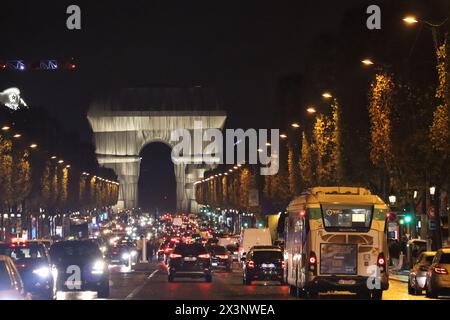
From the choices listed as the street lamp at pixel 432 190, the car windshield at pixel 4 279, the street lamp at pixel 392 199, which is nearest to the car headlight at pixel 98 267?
the car windshield at pixel 4 279

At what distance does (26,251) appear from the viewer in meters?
36.2

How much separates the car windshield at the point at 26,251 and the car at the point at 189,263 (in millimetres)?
18371

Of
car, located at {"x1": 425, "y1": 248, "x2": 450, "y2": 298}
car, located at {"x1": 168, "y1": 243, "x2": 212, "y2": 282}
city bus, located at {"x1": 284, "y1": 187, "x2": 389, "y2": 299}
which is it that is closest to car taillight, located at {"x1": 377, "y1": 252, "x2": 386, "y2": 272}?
city bus, located at {"x1": 284, "y1": 187, "x2": 389, "y2": 299}

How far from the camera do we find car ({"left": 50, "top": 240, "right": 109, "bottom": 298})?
40.8m

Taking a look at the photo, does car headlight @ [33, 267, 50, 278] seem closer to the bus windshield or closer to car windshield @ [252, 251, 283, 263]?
the bus windshield

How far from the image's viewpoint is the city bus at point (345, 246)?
124 ft

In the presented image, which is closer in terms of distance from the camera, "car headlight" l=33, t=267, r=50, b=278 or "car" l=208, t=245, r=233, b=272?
"car headlight" l=33, t=267, r=50, b=278

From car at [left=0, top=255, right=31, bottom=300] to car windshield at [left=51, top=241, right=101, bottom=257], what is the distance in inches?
785

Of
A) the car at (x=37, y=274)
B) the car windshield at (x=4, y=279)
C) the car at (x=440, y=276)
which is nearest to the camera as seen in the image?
the car windshield at (x=4, y=279)

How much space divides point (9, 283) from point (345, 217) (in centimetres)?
1898

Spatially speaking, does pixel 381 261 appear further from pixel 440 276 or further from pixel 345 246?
pixel 440 276

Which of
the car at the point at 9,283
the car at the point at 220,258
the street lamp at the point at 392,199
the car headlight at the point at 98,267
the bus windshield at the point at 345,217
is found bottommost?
the car at the point at 220,258

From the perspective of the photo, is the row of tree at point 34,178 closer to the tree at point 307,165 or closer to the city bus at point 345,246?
the tree at point 307,165
